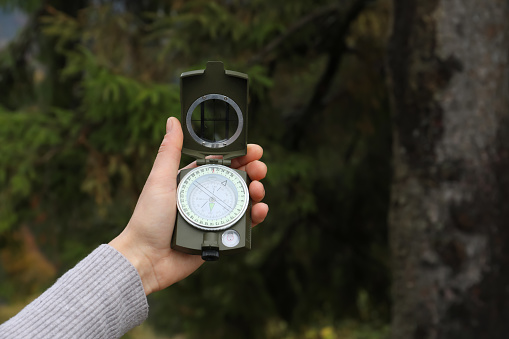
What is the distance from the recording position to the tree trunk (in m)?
2.57

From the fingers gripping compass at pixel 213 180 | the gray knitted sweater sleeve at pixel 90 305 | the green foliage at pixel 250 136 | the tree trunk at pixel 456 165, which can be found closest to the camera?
the gray knitted sweater sleeve at pixel 90 305

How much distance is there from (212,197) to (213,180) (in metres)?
0.05

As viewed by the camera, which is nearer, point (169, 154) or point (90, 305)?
point (90, 305)

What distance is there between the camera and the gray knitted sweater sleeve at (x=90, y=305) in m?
1.34

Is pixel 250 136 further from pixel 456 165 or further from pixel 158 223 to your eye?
pixel 158 223

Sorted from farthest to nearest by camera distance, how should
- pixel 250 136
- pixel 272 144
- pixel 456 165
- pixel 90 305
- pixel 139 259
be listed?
1. pixel 272 144
2. pixel 250 136
3. pixel 456 165
4. pixel 139 259
5. pixel 90 305

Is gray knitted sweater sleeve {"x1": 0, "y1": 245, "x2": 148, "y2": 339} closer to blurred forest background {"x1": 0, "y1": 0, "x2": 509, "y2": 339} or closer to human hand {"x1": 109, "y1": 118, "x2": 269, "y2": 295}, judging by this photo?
human hand {"x1": 109, "y1": 118, "x2": 269, "y2": 295}

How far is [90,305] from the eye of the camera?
1384 millimetres

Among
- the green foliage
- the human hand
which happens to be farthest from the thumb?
the green foliage

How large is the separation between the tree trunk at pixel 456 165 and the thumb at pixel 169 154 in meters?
1.45

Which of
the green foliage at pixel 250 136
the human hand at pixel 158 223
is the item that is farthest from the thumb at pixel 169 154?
the green foliage at pixel 250 136

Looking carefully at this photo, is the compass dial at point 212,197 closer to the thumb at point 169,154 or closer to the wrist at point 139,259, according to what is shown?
the thumb at point 169,154

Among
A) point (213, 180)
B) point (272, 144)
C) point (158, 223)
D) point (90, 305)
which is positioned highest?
point (272, 144)

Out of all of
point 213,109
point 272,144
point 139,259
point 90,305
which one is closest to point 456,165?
point 272,144
